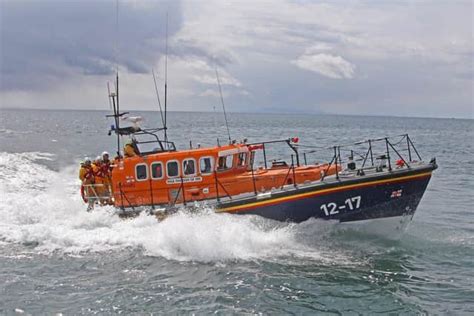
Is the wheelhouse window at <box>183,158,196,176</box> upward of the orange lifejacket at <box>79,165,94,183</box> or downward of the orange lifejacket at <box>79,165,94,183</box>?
upward

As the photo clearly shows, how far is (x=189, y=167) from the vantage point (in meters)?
13.8

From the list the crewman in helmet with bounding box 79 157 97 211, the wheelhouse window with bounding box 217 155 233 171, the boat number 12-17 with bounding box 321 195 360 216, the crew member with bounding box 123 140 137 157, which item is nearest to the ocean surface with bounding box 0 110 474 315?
the boat number 12-17 with bounding box 321 195 360 216

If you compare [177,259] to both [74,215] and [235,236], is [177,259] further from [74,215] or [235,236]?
[74,215]

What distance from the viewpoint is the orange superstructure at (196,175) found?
1369cm

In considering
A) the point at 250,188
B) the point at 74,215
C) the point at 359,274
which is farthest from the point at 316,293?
the point at 74,215

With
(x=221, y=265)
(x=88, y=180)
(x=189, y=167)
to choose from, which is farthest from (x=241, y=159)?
(x=88, y=180)

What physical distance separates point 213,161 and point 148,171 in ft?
5.88

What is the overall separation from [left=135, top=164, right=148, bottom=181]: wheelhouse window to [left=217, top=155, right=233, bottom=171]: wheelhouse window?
6.51ft

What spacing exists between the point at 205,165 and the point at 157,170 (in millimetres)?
1310

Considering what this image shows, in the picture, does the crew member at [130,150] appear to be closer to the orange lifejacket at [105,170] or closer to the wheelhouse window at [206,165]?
the orange lifejacket at [105,170]

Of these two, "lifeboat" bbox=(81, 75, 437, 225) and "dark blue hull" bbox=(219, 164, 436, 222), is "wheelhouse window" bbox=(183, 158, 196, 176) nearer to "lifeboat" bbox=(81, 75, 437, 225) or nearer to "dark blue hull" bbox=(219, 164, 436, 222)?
"lifeboat" bbox=(81, 75, 437, 225)

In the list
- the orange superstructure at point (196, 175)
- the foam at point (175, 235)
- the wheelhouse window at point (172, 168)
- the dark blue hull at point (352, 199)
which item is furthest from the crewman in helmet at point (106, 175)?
the dark blue hull at point (352, 199)

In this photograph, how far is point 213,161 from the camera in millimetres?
13742

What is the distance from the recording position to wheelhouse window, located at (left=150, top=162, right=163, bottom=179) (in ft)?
45.6
